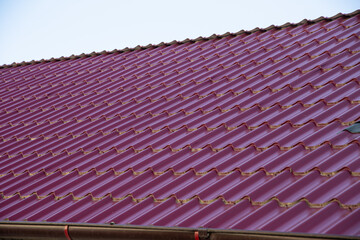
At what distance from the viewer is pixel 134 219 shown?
3627 millimetres

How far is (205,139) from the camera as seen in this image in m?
4.64

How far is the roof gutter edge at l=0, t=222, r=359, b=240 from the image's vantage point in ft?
8.89

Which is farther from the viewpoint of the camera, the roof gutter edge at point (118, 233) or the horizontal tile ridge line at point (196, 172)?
the horizontal tile ridge line at point (196, 172)

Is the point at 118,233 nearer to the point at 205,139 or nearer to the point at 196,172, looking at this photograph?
the point at 196,172

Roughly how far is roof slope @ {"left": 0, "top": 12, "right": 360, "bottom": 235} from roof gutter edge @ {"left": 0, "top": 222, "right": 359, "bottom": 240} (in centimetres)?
25

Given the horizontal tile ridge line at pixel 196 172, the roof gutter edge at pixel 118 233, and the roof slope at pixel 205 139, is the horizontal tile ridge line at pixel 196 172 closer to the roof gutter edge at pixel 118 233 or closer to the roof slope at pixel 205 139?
the roof slope at pixel 205 139

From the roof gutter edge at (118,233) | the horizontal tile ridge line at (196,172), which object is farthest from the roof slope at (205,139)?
the roof gutter edge at (118,233)

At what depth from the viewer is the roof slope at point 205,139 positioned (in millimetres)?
3328

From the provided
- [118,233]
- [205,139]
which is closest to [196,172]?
[205,139]

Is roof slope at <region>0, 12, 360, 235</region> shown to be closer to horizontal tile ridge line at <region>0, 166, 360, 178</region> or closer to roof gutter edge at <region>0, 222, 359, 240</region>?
horizontal tile ridge line at <region>0, 166, 360, 178</region>

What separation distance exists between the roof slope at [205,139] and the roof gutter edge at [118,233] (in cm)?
25

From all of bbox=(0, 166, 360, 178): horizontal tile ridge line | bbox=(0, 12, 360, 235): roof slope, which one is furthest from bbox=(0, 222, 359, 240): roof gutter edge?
bbox=(0, 166, 360, 178): horizontal tile ridge line

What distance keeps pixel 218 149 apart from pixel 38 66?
677 centimetres

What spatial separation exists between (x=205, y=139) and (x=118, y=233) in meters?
1.65
